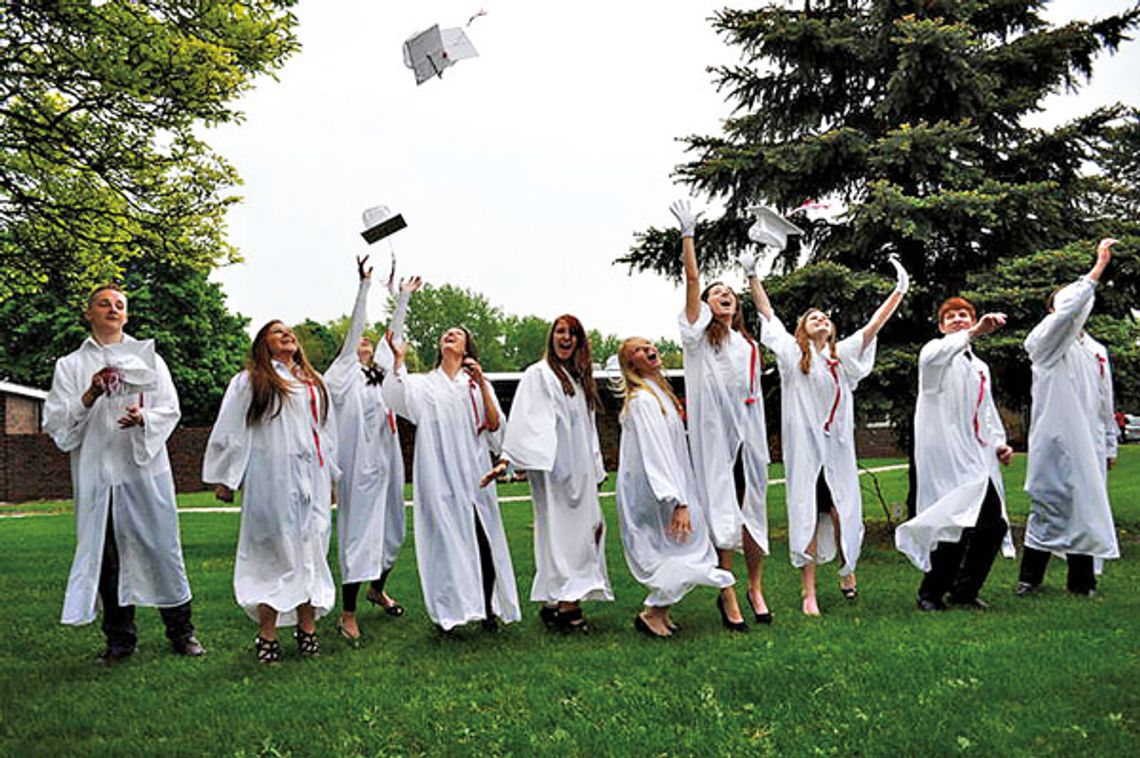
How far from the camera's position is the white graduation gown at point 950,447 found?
7.98m

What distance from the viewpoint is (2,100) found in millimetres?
12766

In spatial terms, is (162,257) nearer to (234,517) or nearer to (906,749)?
(234,517)

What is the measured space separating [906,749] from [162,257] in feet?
40.9

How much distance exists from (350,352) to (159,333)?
41049 millimetres

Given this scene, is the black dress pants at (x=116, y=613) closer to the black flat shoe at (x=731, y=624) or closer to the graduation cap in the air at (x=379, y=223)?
the graduation cap in the air at (x=379, y=223)

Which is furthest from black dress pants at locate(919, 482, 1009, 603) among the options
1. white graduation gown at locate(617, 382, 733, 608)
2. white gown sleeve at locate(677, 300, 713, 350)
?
white gown sleeve at locate(677, 300, 713, 350)

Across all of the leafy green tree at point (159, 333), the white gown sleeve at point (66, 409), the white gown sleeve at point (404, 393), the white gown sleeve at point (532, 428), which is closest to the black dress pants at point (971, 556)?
the white gown sleeve at point (532, 428)

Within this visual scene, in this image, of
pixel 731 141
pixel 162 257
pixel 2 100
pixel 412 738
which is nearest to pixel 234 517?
pixel 162 257

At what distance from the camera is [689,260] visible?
23.9 ft

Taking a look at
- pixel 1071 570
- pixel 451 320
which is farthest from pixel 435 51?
pixel 451 320

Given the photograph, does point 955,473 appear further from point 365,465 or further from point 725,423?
point 365,465

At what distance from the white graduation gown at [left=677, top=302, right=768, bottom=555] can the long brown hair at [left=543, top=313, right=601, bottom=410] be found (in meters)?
0.68

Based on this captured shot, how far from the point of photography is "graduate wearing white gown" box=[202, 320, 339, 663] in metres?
6.88

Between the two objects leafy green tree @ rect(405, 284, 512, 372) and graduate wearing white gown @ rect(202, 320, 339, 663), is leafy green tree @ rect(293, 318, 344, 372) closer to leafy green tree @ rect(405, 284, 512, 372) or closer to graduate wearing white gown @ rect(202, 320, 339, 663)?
leafy green tree @ rect(405, 284, 512, 372)
